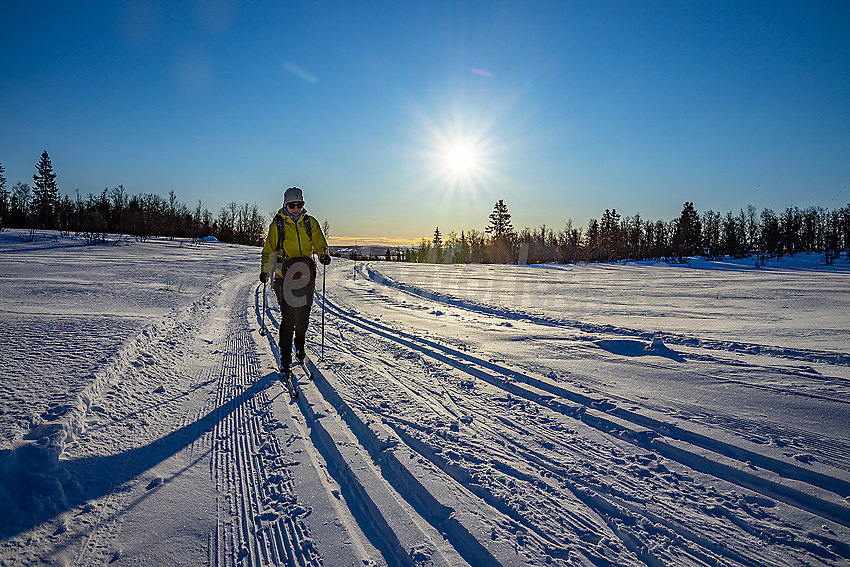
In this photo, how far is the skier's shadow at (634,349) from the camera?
565cm

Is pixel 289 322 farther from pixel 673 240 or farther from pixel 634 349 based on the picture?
pixel 673 240

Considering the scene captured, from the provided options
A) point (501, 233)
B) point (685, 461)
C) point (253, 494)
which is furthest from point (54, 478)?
point (501, 233)

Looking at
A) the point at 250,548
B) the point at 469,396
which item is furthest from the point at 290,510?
the point at 469,396

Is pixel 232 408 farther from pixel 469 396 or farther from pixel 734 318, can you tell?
pixel 734 318

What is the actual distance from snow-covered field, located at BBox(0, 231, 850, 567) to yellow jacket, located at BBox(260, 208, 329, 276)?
1.42 m

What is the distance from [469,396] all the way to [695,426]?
1993mm

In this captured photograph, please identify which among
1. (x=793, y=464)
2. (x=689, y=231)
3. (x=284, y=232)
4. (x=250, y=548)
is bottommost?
(x=250, y=548)

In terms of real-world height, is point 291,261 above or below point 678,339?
above

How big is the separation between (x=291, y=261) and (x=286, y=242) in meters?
0.26

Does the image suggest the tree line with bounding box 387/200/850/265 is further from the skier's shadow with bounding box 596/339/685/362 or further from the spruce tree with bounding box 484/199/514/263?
the skier's shadow with bounding box 596/339/685/362

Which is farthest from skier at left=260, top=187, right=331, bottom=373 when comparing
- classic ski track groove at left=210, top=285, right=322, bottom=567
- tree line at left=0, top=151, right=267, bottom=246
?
tree line at left=0, top=151, right=267, bottom=246

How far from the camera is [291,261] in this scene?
17.4 feet

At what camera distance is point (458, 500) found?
2.51m

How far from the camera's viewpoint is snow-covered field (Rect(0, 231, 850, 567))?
214 centimetres
